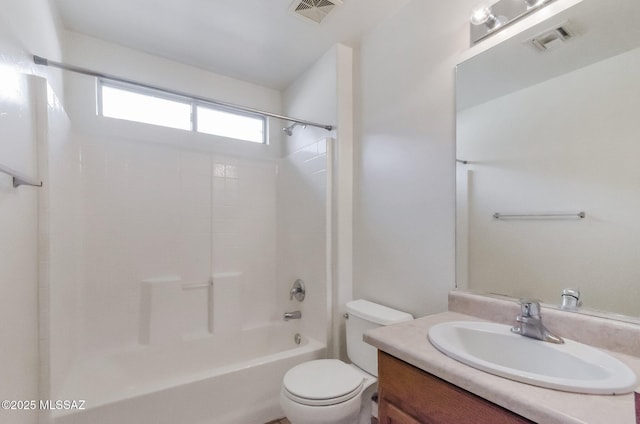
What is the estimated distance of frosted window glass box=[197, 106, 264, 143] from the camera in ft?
8.39

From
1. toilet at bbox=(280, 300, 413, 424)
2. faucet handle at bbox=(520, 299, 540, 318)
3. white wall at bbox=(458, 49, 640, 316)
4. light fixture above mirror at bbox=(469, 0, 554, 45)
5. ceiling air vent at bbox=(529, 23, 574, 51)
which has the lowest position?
toilet at bbox=(280, 300, 413, 424)

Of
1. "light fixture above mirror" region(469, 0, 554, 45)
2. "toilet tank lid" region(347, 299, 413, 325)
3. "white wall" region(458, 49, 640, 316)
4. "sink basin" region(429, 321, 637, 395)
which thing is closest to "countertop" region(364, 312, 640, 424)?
"sink basin" region(429, 321, 637, 395)

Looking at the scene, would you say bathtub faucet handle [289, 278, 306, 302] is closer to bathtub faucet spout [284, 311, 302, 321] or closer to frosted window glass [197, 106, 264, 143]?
bathtub faucet spout [284, 311, 302, 321]

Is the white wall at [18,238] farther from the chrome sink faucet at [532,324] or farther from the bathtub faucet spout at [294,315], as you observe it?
the chrome sink faucet at [532,324]

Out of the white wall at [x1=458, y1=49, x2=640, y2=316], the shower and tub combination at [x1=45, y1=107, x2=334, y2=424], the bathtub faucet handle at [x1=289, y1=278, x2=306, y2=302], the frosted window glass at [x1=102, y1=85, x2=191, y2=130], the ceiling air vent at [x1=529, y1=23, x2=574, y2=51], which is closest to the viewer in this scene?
the white wall at [x1=458, y1=49, x2=640, y2=316]

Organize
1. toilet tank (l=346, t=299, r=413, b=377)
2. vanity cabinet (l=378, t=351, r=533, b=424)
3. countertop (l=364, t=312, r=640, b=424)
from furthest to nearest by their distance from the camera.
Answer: toilet tank (l=346, t=299, r=413, b=377) → vanity cabinet (l=378, t=351, r=533, b=424) → countertop (l=364, t=312, r=640, b=424)

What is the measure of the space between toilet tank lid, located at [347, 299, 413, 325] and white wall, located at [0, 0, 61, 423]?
1.49 meters

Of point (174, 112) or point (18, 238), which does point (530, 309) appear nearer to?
point (18, 238)

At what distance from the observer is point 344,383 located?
143cm

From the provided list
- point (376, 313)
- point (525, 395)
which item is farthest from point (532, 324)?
point (376, 313)

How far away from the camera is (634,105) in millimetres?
882

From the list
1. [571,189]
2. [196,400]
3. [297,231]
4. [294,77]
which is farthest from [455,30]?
[196,400]

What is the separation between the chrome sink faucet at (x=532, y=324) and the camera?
0.93 m

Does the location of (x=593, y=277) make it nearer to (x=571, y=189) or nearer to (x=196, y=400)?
(x=571, y=189)
